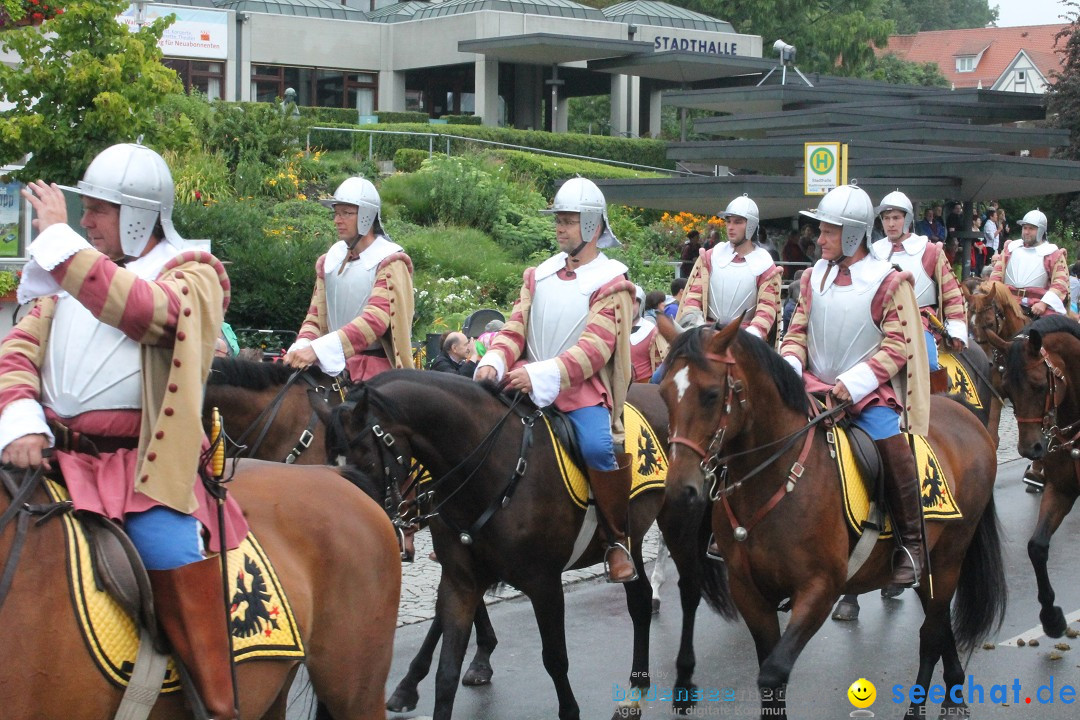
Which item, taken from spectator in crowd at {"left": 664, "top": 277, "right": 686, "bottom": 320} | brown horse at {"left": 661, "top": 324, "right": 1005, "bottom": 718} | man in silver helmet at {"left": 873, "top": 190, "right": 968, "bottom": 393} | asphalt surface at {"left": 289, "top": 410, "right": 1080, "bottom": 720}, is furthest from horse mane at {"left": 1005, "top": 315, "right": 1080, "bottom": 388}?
spectator in crowd at {"left": 664, "top": 277, "right": 686, "bottom": 320}

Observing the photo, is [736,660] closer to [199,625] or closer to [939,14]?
[199,625]

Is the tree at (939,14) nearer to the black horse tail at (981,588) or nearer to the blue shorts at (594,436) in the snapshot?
the black horse tail at (981,588)

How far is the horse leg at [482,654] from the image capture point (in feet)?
24.4

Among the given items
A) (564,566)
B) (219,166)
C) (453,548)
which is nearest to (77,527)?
(453,548)

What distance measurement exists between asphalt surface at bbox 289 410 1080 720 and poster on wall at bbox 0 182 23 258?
840 centimetres

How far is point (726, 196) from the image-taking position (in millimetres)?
22984

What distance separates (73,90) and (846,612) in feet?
33.6

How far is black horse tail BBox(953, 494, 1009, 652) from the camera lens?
7484 millimetres

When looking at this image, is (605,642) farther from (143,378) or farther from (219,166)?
(219,166)

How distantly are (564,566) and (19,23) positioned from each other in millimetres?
12317

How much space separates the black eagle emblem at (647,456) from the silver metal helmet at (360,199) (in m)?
2.10

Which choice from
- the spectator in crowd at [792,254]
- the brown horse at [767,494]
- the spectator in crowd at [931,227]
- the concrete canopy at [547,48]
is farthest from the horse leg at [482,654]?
the concrete canopy at [547,48]

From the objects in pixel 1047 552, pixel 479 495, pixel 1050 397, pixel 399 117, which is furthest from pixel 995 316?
pixel 399 117

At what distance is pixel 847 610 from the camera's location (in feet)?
29.3
